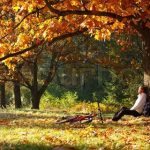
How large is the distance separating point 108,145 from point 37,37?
690 centimetres

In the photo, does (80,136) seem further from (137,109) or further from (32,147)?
(137,109)

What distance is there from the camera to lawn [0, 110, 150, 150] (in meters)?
11.2

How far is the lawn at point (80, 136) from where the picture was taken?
1123 cm

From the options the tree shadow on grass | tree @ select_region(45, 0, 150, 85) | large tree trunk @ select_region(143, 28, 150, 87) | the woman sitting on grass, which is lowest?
the tree shadow on grass

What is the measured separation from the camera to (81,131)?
1332 cm

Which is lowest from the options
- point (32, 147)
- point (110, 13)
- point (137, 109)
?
point (32, 147)

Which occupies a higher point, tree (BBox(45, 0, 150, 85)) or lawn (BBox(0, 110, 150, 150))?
tree (BBox(45, 0, 150, 85))

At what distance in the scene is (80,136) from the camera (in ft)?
40.8

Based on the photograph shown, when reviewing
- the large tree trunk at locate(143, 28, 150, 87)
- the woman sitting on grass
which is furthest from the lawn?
the large tree trunk at locate(143, 28, 150, 87)

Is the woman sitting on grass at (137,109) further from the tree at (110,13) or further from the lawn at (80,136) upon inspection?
the tree at (110,13)

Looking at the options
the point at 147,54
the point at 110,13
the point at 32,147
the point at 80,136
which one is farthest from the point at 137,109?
the point at 32,147

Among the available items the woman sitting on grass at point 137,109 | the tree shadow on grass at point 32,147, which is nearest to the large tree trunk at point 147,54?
the woman sitting on grass at point 137,109

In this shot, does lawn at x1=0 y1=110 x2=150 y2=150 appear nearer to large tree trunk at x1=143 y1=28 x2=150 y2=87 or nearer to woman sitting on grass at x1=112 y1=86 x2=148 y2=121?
woman sitting on grass at x1=112 y1=86 x2=148 y2=121

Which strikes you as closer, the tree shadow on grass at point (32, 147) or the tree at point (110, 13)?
the tree shadow on grass at point (32, 147)
